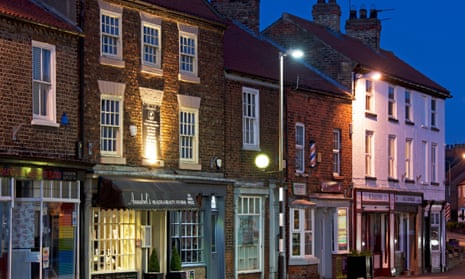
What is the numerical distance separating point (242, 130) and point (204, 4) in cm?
455

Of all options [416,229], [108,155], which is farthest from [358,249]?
[108,155]

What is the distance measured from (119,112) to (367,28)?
→ 27.3 m

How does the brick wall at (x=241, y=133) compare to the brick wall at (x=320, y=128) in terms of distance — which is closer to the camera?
the brick wall at (x=241, y=133)

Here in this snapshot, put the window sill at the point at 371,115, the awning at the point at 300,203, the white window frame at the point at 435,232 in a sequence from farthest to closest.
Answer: the white window frame at the point at 435,232 → the window sill at the point at 371,115 → the awning at the point at 300,203

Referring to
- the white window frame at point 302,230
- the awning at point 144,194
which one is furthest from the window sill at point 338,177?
the awning at point 144,194

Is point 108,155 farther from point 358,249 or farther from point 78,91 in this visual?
point 358,249

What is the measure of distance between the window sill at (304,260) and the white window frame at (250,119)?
15.5 ft

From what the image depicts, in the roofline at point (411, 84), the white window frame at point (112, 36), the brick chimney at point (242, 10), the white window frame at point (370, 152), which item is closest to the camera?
the white window frame at point (112, 36)

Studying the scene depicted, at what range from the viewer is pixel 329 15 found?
173ft

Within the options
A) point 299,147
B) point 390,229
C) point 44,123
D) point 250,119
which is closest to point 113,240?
point 44,123

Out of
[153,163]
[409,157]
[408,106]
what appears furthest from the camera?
[408,106]

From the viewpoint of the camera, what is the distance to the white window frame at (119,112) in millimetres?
29639

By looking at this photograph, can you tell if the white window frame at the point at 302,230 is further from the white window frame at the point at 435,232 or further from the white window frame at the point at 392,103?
the white window frame at the point at 435,232

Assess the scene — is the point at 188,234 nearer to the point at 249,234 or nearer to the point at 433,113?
the point at 249,234
